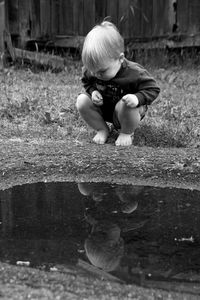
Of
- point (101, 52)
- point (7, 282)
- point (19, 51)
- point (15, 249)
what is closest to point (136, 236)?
point (15, 249)

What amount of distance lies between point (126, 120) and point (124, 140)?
0.48 feet

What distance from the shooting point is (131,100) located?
12.6 ft

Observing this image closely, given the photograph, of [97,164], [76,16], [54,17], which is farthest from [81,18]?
[97,164]

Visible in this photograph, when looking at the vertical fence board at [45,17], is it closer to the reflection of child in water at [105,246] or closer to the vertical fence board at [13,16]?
the vertical fence board at [13,16]

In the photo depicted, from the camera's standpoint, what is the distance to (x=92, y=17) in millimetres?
9336

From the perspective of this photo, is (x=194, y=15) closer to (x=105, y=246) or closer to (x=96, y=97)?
(x=96, y=97)

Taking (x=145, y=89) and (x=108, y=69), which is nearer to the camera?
(x=108, y=69)

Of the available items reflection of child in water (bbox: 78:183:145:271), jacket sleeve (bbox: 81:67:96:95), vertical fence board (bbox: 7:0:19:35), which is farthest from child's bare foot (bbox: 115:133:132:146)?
vertical fence board (bbox: 7:0:19:35)

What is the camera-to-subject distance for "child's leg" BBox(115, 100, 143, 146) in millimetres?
3965

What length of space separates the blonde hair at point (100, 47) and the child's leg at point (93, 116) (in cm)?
40

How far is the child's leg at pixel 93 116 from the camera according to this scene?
4.14 metres

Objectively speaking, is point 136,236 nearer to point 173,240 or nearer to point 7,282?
point 173,240

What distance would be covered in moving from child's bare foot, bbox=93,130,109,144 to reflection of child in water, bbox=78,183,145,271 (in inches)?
39.1

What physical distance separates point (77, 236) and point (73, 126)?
93.2 inches
